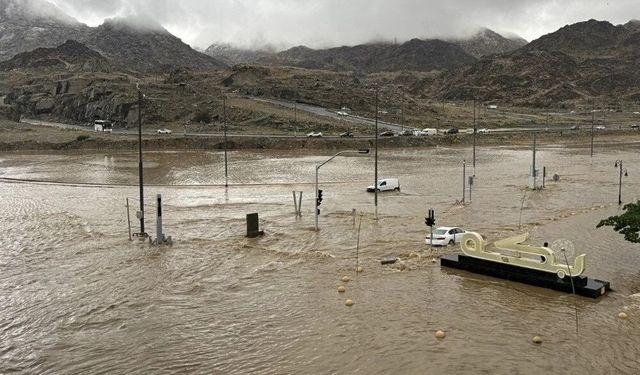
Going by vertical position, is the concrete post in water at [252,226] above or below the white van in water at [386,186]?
below

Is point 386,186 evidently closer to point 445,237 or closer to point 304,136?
point 445,237

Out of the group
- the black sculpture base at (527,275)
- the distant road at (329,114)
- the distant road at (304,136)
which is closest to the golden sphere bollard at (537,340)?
the black sculpture base at (527,275)

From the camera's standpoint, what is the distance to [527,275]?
21.2 meters

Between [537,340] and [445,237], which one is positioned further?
[445,237]

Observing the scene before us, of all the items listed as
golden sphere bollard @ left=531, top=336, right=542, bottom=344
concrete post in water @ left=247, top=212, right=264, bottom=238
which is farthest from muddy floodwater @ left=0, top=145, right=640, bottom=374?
concrete post in water @ left=247, top=212, right=264, bottom=238

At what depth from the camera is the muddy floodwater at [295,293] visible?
1541 centimetres

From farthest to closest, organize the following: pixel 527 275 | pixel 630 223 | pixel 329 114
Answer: pixel 329 114 < pixel 630 223 < pixel 527 275

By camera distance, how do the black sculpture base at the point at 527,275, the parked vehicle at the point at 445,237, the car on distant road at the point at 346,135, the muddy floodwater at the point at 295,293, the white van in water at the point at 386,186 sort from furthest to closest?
1. the car on distant road at the point at 346,135
2. the white van in water at the point at 386,186
3. the parked vehicle at the point at 445,237
4. the black sculpture base at the point at 527,275
5. the muddy floodwater at the point at 295,293

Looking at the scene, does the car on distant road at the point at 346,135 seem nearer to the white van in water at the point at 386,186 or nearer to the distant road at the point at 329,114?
the distant road at the point at 329,114

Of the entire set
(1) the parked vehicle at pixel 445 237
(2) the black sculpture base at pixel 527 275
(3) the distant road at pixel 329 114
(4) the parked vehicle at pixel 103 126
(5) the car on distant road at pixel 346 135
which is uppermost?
(3) the distant road at pixel 329 114

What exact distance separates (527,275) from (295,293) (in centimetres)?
865

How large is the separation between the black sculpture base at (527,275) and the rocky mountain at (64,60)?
16797 cm

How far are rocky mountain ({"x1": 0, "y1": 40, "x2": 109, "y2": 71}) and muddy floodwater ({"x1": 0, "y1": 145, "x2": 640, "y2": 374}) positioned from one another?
147448 mm

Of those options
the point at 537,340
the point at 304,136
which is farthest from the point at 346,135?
the point at 537,340
